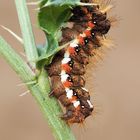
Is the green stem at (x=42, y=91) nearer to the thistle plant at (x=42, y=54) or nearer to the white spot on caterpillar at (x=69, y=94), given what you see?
the thistle plant at (x=42, y=54)

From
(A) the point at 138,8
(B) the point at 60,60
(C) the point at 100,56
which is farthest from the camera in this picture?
(A) the point at 138,8

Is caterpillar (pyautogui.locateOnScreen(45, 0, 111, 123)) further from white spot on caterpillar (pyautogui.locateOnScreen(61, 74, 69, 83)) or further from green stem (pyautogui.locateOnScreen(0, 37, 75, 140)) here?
green stem (pyautogui.locateOnScreen(0, 37, 75, 140))

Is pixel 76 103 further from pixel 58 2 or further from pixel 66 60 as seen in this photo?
pixel 58 2

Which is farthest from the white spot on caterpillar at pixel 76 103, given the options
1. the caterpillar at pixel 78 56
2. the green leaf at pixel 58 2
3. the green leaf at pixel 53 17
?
the green leaf at pixel 58 2

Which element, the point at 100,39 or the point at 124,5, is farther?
the point at 124,5

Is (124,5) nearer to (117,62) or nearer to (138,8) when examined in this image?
(138,8)

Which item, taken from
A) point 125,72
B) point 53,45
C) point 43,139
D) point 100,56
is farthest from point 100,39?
point 125,72

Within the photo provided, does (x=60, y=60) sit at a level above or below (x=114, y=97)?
above

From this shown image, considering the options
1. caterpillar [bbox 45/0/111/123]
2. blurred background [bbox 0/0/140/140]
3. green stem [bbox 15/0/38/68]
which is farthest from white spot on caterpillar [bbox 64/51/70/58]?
blurred background [bbox 0/0/140/140]
